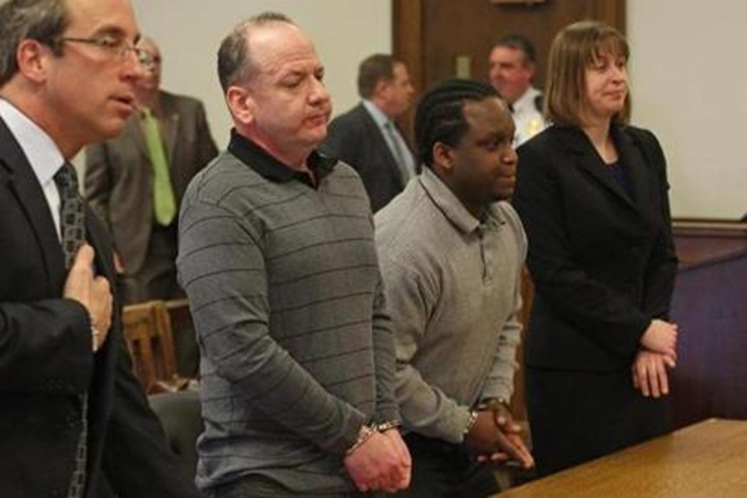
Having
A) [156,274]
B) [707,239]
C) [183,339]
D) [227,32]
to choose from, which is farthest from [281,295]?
[227,32]

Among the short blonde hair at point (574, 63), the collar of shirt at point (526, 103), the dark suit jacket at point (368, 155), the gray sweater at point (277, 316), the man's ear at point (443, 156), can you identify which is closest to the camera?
the gray sweater at point (277, 316)

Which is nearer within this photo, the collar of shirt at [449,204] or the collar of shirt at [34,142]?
the collar of shirt at [34,142]

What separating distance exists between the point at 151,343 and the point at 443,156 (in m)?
1.24

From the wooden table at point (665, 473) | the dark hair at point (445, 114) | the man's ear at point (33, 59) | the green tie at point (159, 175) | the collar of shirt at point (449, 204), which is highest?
the man's ear at point (33, 59)

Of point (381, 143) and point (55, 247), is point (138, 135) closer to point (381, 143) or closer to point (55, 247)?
point (381, 143)

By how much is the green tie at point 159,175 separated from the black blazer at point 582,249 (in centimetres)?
357

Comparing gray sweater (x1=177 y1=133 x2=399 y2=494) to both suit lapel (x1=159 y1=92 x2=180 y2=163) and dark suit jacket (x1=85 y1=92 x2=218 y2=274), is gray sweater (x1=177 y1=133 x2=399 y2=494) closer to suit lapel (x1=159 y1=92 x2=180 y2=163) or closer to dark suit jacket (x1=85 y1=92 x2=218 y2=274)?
dark suit jacket (x1=85 y1=92 x2=218 y2=274)

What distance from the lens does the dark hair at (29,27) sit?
2.35 m

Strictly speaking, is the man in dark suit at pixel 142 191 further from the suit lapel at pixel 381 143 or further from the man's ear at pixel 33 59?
the man's ear at pixel 33 59

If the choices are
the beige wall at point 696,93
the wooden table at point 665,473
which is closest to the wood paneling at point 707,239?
the beige wall at point 696,93

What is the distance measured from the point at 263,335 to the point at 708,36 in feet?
18.2

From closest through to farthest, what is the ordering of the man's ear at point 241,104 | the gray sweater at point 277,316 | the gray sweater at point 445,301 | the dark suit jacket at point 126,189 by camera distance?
the gray sweater at point 277,316, the man's ear at point 241,104, the gray sweater at point 445,301, the dark suit jacket at point 126,189

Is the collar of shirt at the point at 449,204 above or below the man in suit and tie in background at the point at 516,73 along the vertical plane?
above

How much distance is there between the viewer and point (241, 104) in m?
2.94
